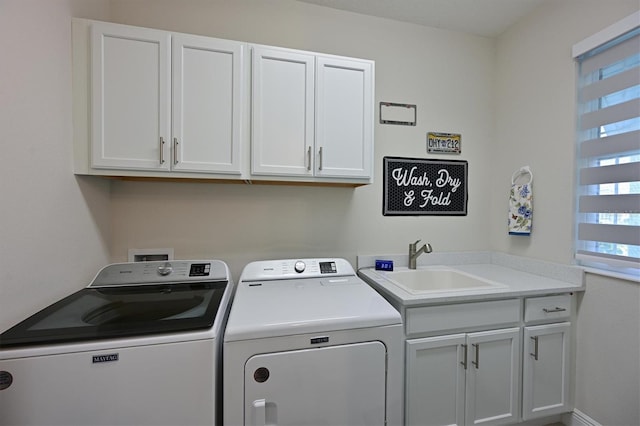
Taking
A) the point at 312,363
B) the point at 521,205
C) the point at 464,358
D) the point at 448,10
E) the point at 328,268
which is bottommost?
the point at 464,358

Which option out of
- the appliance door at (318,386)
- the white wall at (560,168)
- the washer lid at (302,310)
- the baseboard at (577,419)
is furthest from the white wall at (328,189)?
the baseboard at (577,419)

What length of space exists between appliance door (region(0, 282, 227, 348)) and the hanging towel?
2034mm

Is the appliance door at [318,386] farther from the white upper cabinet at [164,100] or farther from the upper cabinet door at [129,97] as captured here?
the upper cabinet door at [129,97]

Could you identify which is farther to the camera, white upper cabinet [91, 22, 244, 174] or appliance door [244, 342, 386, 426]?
white upper cabinet [91, 22, 244, 174]

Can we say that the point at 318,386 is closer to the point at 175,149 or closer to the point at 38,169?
the point at 175,149

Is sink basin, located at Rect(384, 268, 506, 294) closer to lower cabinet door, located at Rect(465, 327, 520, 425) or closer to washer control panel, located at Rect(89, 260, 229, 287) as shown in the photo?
lower cabinet door, located at Rect(465, 327, 520, 425)

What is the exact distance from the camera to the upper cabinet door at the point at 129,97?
1.29 meters

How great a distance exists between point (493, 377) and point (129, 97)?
95.2 inches

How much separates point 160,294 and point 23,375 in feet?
1.70

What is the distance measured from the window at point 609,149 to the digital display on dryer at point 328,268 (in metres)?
1.48

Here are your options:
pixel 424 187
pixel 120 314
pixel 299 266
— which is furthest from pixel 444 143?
pixel 120 314

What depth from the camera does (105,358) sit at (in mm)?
866

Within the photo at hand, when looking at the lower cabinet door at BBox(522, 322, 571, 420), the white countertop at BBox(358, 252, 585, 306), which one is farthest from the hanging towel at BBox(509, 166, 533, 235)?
the lower cabinet door at BBox(522, 322, 571, 420)

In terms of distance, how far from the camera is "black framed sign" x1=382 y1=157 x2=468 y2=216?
201 centimetres
